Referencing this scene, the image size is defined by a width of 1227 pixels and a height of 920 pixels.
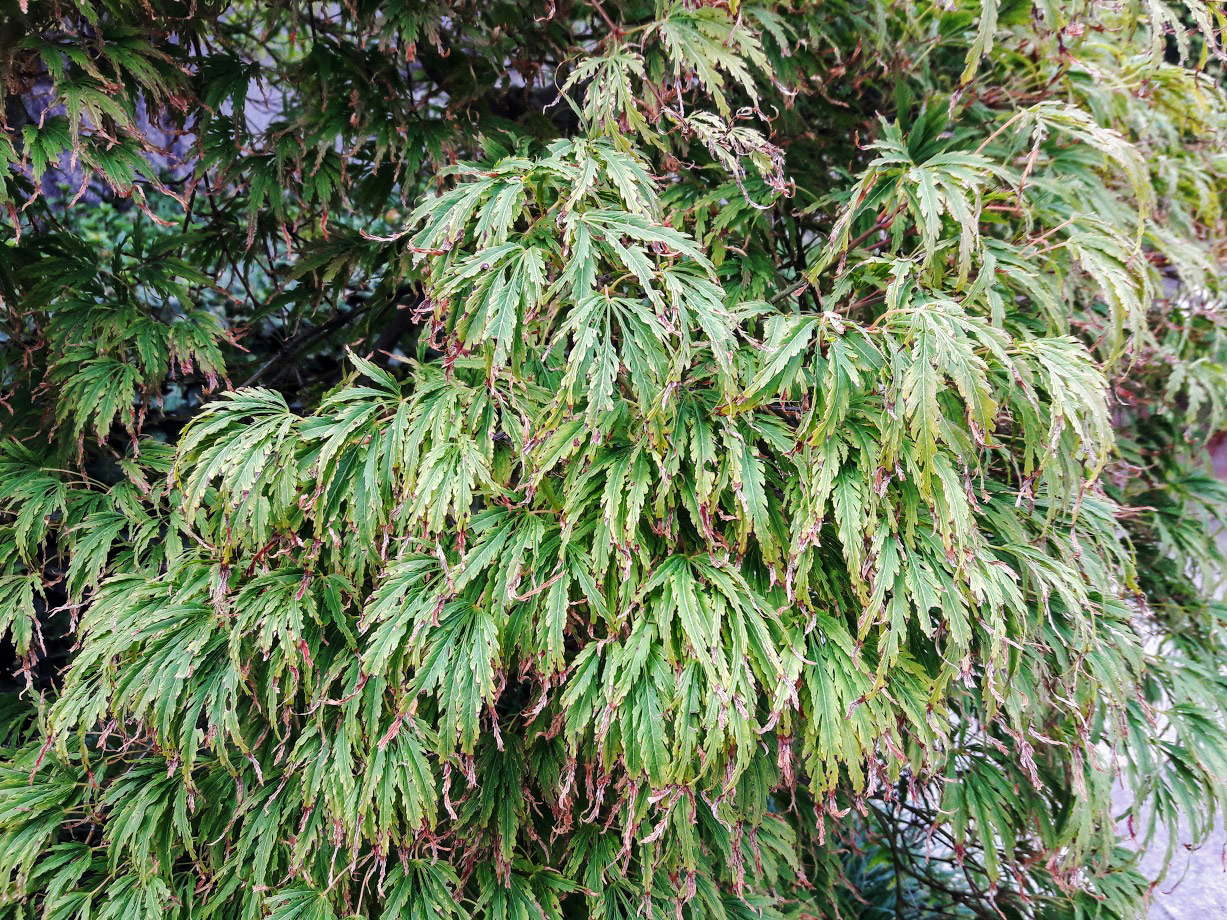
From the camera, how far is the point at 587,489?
1100mm

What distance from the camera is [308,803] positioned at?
1.16 metres

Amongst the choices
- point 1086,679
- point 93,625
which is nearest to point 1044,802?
point 1086,679

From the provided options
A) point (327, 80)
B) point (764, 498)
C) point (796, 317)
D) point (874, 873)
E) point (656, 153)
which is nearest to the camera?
point (764, 498)

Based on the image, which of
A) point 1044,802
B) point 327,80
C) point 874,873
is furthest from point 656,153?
point 874,873

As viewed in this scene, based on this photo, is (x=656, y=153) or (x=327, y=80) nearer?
(x=327, y=80)

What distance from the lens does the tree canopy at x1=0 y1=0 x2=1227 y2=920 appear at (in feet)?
3.46

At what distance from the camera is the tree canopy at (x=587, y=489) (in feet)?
3.46

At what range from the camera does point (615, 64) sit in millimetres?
1336

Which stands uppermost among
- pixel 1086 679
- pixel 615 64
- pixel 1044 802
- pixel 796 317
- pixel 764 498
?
pixel 615 64

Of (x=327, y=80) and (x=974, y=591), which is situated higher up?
(x=327, y=80)

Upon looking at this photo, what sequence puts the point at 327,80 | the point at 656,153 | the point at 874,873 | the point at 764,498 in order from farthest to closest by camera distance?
the point at 874,873 → the point at 656,153 → the point at 327,80 → the point at 764,498

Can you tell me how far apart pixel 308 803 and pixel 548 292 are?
779mm

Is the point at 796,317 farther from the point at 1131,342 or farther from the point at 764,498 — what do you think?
the point at 1131,342

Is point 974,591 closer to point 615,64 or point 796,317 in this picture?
point 796,317
